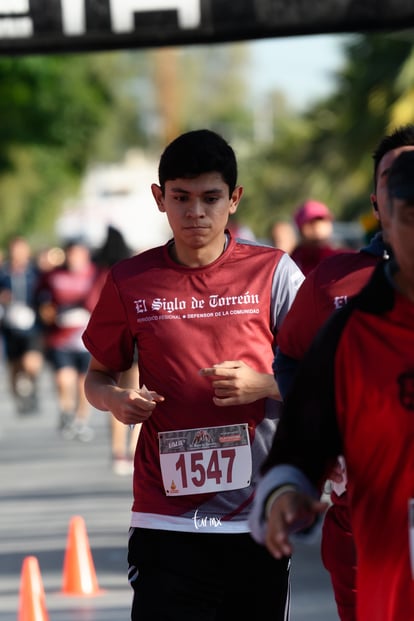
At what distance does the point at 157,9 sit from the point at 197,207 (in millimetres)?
2902

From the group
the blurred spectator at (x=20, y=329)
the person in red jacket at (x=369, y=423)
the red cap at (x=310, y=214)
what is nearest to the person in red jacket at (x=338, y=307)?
the person in red jacket at (x=369, y=423)

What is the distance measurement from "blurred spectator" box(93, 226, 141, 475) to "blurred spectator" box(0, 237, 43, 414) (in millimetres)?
4490

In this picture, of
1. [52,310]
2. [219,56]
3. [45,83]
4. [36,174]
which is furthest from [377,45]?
[219,56]

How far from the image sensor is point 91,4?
770 centimetres

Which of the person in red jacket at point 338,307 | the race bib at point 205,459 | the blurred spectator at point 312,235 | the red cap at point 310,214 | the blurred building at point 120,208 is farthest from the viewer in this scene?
the blurred building at point 120,208

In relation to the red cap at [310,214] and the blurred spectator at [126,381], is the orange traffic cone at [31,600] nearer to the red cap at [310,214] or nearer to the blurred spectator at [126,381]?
the red cap at [310,214]

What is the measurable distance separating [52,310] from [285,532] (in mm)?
→ 13851

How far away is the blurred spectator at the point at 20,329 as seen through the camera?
20.2 metres

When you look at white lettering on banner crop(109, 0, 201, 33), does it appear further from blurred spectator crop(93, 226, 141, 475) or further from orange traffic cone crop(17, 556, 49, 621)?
blurred spectator crop(93, 226, 141, 475)

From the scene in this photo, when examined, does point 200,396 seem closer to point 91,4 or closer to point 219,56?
point 91,4

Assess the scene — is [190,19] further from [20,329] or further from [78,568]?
[20,329]

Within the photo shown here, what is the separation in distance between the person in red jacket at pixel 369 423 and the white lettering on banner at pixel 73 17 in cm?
458

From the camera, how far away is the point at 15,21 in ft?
25.6

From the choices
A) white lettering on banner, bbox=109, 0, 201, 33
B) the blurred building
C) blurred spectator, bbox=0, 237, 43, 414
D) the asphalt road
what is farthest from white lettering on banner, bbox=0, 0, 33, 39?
the blurred building
